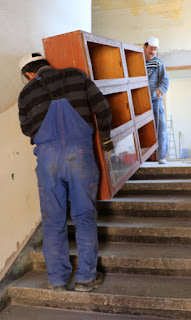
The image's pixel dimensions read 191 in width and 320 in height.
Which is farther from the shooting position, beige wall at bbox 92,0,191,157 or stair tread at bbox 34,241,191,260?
beige wall at bbox 92,0,191,157

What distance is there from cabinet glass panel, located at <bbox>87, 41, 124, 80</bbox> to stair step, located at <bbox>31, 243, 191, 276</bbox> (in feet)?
5.06

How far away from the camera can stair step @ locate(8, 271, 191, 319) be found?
2.23 m

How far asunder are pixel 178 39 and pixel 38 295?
20.3 ft

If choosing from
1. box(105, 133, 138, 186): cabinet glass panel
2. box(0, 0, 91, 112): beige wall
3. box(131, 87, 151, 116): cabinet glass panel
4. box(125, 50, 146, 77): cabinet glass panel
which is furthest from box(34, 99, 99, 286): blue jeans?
box(131, 87, 151, 116): cabinet glass panel

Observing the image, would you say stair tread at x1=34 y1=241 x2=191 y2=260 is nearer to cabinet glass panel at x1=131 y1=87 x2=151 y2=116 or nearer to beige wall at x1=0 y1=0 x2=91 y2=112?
beige wall at x1=0 y1=0 x2=91 y2=112

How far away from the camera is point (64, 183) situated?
2320mm

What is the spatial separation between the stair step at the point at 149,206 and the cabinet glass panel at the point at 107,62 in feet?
3.88

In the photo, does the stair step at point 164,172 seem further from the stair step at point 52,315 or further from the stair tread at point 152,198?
the stair step at point 52,315

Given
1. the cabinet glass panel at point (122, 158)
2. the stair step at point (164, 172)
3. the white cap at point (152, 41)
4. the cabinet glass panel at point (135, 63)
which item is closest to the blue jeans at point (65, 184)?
the cabinet glass panel at point (122, 158)

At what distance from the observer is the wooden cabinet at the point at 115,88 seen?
238 cm

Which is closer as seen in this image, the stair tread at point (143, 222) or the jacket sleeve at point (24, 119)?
the jacket sleeve at point (24, 119)

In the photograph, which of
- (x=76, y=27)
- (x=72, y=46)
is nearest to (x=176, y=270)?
(x=72, y=46)

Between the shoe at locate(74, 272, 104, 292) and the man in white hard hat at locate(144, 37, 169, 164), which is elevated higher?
the man in white hard hat at locate(144, 37, 169, 164)

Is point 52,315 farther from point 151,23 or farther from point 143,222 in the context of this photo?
point 151,23
